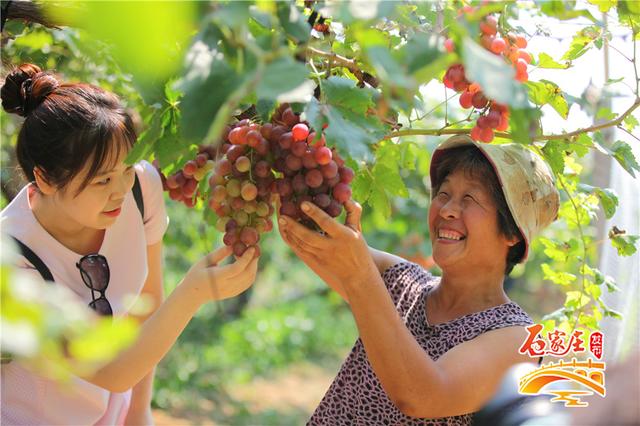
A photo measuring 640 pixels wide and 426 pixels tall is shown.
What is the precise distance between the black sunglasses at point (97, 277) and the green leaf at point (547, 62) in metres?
1.17

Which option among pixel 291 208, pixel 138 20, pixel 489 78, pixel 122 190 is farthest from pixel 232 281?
pixel 138 20

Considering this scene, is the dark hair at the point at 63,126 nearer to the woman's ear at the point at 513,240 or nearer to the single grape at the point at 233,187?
the single grape at the point at 233,187

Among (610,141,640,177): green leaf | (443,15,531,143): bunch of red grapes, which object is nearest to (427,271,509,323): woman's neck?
(610,141,640,177): green leaf

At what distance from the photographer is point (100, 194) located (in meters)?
1.60

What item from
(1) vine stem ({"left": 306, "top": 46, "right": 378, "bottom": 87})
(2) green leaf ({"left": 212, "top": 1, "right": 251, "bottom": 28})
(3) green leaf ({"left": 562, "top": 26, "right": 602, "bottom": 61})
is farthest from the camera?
(3) green leaf ({"left": 562, "top": 26, "right": 602, "bottom": 61})

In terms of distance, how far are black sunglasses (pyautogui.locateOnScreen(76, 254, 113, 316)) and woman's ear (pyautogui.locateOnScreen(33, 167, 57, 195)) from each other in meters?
0.20

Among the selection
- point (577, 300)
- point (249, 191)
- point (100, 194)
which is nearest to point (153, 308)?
point (100, 194)

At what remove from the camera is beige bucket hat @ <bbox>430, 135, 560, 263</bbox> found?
5.56 ft

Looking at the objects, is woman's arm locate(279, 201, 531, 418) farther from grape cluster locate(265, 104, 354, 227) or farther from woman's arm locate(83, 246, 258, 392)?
woman's arm locate(83, 246, 258, 392)

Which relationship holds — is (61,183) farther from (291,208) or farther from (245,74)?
(245,74)

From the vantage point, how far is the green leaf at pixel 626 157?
63.1 inches

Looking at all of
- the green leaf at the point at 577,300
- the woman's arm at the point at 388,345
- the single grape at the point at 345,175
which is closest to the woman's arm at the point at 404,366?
the woman's arm at the point at 388,345

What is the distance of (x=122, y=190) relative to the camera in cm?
161

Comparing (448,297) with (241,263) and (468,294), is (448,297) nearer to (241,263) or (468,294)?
(468,294)
